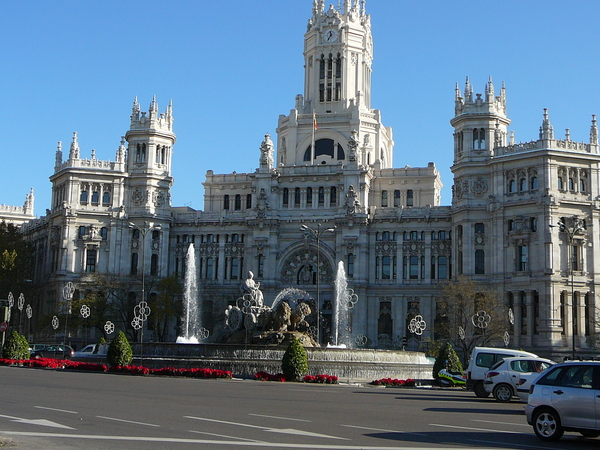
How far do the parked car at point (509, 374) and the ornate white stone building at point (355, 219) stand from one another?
49992 mm

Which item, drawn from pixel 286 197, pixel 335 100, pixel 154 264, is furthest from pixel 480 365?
pixel 335 100

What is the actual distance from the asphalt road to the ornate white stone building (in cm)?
5630

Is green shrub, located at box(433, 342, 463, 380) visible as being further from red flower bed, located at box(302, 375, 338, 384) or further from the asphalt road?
the asphalt road

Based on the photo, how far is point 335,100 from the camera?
377ft

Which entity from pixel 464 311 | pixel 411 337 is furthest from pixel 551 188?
pixel 411 337

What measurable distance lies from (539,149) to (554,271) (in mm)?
12876

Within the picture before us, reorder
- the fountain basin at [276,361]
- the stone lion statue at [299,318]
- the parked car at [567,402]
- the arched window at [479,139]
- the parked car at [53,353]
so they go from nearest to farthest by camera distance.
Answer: the parked car at [567,402]
the fountain basin at [276,361]
the stone lion statue at [299,318]
the parked car at [53,353]
the arched window at [479,139]

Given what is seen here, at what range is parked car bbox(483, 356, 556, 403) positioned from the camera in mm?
34469

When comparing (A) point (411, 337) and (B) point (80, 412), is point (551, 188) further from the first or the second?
(B) point (80, 412)

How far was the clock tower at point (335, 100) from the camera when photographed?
111312 millimetres

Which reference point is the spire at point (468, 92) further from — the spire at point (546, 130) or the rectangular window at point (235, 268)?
the rectangular window at point (235, 268)

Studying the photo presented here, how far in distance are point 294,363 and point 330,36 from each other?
3127 inches

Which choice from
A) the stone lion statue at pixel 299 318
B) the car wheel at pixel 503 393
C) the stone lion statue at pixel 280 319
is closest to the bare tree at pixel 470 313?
the stone lion statue at pixel 299 318

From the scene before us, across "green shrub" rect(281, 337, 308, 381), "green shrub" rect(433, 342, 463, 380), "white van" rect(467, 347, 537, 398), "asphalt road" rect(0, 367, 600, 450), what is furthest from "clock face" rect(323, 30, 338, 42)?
"asphalt road" rect(0, 367, 600, 450)
